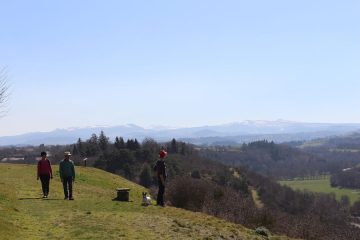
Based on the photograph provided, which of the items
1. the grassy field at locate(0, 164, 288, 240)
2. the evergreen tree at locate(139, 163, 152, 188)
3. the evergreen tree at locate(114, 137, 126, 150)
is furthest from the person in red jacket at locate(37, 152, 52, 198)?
the evergreen tree at locate(114, 137, 126, 150)

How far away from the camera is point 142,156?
14412 centimetres

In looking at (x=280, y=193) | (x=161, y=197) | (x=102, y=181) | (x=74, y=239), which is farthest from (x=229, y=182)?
(x=74, y=239)

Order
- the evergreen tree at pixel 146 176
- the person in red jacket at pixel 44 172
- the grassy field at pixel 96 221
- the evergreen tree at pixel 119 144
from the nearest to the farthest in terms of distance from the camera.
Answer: the grassy field at pixel 96 221 → the person in red jacket at pixel 44 172 → the evergreen tree at pixel 146 176 → the evergreen tree at pixel 119 144

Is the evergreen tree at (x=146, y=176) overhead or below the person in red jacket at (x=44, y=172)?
below

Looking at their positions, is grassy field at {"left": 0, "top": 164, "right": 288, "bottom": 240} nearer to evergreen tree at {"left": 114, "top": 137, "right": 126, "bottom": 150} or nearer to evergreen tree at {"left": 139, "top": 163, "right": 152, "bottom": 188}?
evergreen tree at {"left": 139, "top": 163, "right": 152, "bottom": 188}

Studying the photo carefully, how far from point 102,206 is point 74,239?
8105 mm

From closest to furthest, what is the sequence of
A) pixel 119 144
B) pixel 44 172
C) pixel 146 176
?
pixel 44 172
pixel 146 176
pixel 119 144

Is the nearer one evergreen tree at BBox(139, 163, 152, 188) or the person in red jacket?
the person in red jacket

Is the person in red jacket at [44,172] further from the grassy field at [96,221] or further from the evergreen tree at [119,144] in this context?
the evergreen tree at [119,144]

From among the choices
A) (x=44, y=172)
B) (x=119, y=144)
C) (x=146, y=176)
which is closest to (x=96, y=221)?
(x=44, y=172)

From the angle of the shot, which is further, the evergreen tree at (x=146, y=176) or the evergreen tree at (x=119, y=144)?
the evergreen tree at (x=119, y=144)

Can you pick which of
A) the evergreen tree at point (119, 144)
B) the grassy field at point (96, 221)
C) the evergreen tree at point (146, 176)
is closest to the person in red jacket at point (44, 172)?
the grassy field at point (96, 221)

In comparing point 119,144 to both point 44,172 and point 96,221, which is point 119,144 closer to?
point 44,172

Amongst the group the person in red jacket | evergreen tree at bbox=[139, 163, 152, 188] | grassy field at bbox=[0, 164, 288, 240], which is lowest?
evergreen tree at bbox=[139, 163, 152, 188]
